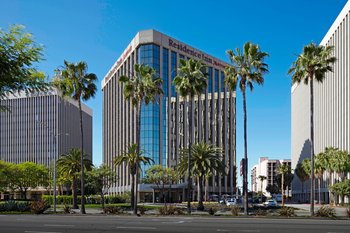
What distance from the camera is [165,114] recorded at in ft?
367

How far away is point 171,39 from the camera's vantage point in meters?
117

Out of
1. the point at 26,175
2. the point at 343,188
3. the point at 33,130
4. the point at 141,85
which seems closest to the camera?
the point at 141,85

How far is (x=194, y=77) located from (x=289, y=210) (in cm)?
1595

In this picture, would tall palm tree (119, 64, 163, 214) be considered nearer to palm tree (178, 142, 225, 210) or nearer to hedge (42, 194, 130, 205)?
palm tree (178, 142, 225, 210)

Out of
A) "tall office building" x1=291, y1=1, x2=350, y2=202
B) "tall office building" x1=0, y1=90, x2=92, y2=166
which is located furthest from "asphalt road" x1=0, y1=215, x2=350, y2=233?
"tall office building" x1=0, y1=90, x2=92, y2=166

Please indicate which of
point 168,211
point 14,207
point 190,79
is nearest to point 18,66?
point 168,211

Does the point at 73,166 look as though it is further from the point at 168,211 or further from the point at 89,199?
the point at 168,211

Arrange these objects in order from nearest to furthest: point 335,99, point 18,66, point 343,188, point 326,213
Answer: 1. point 18,66
2. point 326,213
3. point 343,188
4. point 335,99

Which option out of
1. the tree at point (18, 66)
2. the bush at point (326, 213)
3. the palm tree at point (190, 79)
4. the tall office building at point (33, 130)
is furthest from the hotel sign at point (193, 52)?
the tree at point (18, 66)

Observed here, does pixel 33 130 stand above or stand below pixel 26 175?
above

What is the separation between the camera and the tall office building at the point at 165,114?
362ft

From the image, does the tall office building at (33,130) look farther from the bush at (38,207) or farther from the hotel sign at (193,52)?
the bush at (38,207)

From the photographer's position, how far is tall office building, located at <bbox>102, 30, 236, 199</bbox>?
11025 centimetres

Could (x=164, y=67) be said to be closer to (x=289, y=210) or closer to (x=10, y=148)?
(x=289, y=210)
